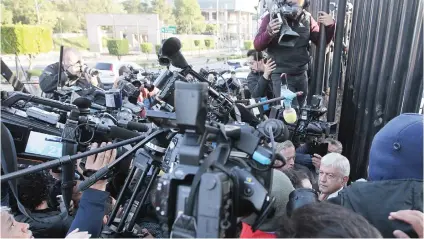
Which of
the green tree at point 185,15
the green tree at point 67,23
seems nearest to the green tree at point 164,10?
the green tree at point 185,15

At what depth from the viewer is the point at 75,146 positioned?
5.29 ft

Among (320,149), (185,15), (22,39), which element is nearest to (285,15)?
(320,149)

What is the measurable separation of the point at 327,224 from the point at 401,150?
0.47 metres

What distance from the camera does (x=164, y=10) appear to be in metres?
36.4

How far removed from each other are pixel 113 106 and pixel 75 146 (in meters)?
0.82

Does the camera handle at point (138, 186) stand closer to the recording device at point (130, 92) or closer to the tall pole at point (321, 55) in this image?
the recording device at point (130, 92)

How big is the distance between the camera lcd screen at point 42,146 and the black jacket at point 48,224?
0.35 m

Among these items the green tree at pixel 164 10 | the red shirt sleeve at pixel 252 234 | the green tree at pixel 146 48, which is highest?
the green tree at pixel 164 10

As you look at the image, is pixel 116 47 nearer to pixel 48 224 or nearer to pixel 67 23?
pixel 67 23

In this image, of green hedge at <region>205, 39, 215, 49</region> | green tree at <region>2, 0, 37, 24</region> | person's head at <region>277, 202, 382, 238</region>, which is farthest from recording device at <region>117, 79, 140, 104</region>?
green hedge at <region>205, 39, 215, 49</region>

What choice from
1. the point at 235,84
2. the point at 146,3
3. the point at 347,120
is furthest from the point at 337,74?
the point at 146,3

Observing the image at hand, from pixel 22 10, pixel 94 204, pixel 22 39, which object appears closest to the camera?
pixel 94 204

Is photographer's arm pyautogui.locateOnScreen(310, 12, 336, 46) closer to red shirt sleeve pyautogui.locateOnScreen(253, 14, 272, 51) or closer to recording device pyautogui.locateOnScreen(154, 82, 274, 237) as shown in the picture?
red shirt sleeve pyautogui.locateOnScreen(253, 14, 272, 51)

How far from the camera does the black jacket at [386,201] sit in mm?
980
